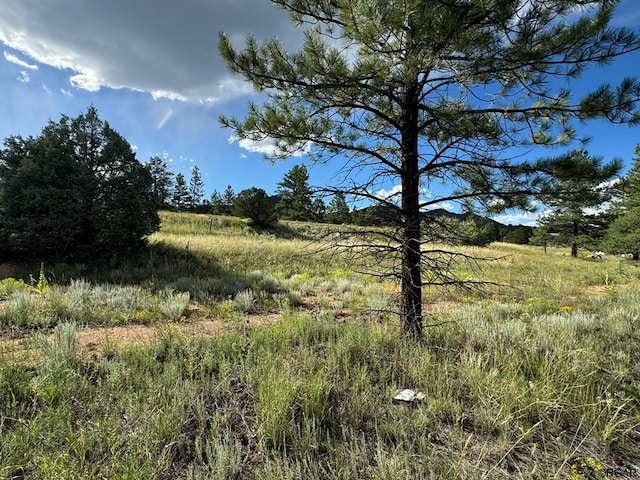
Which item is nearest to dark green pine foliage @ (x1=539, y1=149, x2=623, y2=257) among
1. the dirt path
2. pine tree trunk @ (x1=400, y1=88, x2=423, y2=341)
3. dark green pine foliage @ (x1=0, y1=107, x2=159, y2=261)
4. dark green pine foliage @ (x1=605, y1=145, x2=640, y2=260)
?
pine tree trunk @ (x1=400, y1=88, x2=423, y2=341)

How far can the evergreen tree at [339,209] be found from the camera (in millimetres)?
4275

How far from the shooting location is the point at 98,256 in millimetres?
12344

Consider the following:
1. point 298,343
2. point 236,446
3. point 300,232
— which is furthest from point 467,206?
point 300,232

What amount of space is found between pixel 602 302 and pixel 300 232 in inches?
1024

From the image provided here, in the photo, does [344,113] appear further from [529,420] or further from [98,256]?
[98,256]

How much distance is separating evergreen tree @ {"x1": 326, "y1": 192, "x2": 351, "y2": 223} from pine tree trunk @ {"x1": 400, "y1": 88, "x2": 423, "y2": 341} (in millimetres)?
722

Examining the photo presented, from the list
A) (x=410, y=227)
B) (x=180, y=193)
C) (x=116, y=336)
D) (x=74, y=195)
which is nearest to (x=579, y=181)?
(x=410, y=227)

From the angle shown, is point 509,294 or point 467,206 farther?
point 509,294

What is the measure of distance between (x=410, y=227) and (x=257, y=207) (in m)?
28.4

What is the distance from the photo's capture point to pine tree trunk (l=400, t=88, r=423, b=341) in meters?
4.13

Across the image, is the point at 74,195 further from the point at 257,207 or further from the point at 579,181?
the point at 257,207

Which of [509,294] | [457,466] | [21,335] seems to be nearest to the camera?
[457,466]

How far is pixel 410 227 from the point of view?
4.14 meters

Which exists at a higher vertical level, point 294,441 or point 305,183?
point 305,183
